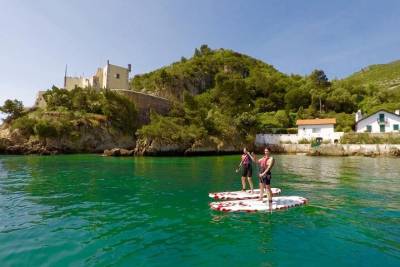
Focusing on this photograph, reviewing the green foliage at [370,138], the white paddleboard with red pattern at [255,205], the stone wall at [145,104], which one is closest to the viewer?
the white paddleboard with red pattern at [255,205]

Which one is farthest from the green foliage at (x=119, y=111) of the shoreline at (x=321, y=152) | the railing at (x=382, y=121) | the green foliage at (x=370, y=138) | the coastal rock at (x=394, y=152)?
the railing at (x=382, y=121)

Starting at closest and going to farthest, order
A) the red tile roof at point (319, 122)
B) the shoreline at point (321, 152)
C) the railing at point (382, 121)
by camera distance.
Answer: the shoreline at point (321, 152)
the railing at point (382, 121)
the red tile roof at point (319, 122)

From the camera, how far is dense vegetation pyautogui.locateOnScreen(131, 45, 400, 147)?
58.9 metres

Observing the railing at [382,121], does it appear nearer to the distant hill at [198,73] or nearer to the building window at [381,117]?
the building window at [381,117]

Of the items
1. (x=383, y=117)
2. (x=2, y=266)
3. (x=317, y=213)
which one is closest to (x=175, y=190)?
(x=317, y=213)

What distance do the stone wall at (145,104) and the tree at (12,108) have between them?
19.6 metres

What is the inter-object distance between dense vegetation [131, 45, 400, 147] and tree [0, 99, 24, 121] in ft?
89.3

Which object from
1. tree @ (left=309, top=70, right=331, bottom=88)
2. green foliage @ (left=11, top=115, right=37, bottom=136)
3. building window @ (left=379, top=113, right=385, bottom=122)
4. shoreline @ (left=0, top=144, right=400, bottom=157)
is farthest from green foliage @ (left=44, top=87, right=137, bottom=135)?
tree @ (left=309, top=70, right=331, bottom=88)

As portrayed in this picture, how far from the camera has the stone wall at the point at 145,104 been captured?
6327cm

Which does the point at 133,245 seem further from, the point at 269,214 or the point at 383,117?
the point at 383,117

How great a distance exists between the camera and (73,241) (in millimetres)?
8570

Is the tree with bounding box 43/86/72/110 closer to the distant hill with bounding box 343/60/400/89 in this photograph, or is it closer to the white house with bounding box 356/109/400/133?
the white house with bounding box 356/109/400/133

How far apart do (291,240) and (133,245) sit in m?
4.46

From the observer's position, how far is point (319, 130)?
59.5 meters
